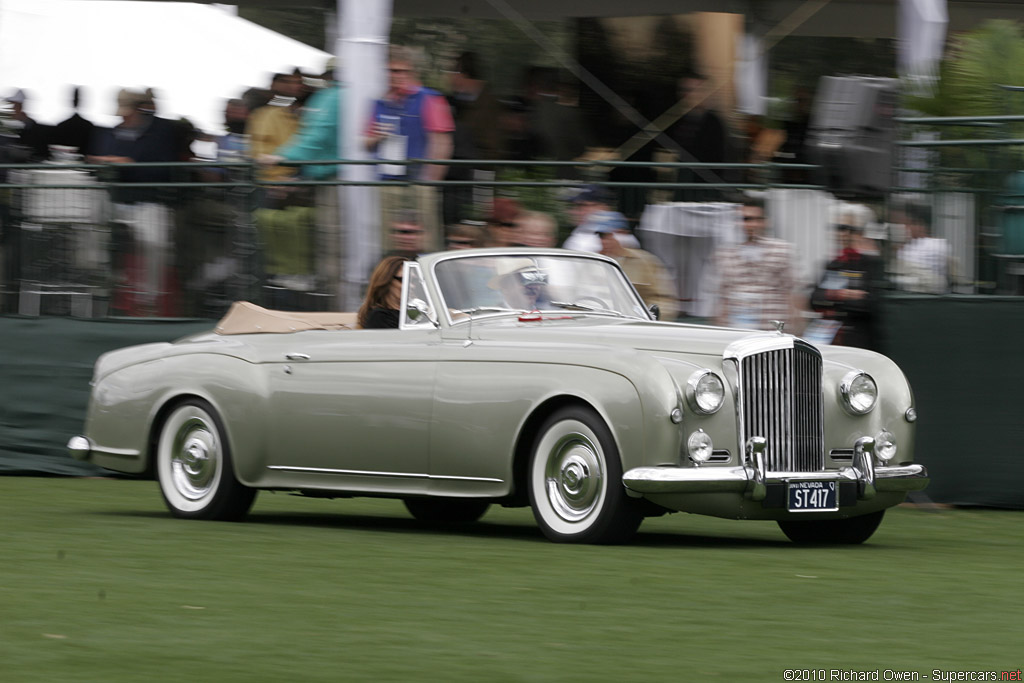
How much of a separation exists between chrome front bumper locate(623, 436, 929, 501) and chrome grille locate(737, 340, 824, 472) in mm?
107

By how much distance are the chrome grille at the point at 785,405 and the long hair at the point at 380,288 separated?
2.33 m

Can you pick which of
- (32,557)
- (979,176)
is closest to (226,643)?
(32,557)

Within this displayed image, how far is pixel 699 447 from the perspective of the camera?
8.41 m

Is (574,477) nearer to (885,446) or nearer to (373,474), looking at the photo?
(373,474)

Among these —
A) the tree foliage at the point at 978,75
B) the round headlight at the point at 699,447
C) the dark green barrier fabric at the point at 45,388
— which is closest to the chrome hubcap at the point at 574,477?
the round headlight at the point at 699,447

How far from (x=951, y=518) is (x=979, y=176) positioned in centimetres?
210

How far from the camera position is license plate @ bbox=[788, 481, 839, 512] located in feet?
28.2

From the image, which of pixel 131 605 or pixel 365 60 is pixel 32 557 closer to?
pixel 131 605

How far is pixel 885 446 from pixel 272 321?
138 inches

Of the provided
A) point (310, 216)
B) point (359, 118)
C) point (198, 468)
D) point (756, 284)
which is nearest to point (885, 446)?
point (756, 284)

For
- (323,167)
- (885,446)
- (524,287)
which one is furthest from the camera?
(323,167)

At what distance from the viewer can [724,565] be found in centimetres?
800

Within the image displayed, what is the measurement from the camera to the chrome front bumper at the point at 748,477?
8.27 metres

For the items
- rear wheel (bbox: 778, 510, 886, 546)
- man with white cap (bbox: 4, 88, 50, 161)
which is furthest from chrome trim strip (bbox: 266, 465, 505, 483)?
man with white cap (bbox: 4, 88, 50, 161)
